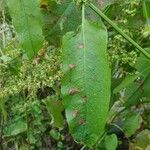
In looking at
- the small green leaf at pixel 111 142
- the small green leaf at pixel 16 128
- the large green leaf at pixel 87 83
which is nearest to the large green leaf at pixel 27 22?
the large green leaf at pixel 87 83

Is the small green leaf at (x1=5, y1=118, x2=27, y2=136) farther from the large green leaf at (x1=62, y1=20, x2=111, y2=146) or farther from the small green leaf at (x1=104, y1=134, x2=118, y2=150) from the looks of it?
the large green leaf at (x1=62, y1=20, x2=111, y2=146)

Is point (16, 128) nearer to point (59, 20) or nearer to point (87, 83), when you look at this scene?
point (59, 20)

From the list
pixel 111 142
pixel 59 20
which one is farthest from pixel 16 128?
pixel 59 20

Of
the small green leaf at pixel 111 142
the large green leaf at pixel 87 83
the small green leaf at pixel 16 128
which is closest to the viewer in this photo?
the large green leaf at pixel 87 83

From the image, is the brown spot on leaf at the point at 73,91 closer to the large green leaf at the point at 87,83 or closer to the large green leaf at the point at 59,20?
the large green leaf at the point at 87,83

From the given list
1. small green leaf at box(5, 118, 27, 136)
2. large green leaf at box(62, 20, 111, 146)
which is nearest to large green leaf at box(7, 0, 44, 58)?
large green leaf at box(62, 20, 111, 146)
